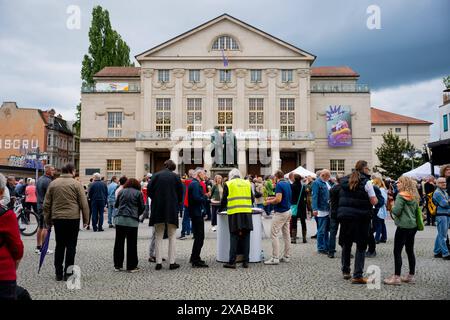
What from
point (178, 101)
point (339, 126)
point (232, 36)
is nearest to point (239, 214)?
point (178, 101)

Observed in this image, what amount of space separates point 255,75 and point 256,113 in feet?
15.3

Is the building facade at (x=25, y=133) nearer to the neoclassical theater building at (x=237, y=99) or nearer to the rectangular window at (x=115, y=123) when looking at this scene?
the rectangular window at (x=115, y=123)

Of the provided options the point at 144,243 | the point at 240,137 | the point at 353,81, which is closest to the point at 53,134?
the point at 240,137

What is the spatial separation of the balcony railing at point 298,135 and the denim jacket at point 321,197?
3937 centimetres

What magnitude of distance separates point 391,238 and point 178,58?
43.5 metres

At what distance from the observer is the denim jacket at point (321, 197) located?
35.5ft

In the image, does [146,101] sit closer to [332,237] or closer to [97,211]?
[97,211]

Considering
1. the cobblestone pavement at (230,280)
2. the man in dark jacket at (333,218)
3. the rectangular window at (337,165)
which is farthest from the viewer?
the rectangular window at (337,165)

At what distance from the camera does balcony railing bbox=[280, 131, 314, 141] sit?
49906 millimetres

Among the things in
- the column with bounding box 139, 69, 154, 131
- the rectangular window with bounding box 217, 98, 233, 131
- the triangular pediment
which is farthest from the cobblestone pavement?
the triangular pediment

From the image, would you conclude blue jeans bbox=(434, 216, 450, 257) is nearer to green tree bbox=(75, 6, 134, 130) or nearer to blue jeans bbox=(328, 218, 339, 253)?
blue jeans bbox=(328, 218, 339, 253)

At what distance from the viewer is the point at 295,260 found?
9.53 metres

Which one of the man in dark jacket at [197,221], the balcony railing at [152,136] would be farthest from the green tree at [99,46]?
the man in dark jacket at [197,221]
